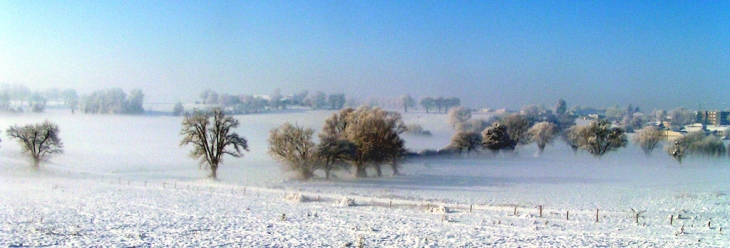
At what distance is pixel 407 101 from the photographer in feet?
400

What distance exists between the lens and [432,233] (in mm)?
18000

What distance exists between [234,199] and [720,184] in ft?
124

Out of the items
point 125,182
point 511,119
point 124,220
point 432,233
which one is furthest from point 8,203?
point 511,119

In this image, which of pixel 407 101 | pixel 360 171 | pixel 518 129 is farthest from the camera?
pixel 407 101

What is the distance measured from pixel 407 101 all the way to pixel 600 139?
5718cm

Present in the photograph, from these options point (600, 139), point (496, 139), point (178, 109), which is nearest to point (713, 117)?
point (600, 139)

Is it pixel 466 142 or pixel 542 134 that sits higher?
pixel 542 134

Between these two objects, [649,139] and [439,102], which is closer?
[649,139]

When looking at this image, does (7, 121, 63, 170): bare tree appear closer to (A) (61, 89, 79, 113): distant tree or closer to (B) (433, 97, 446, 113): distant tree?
(A) (61, 89, 79, 113): distant tree

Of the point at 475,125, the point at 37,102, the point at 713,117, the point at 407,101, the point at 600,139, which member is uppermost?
the point at 407,101

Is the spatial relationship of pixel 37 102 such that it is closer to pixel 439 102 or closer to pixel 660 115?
pixel 439 102

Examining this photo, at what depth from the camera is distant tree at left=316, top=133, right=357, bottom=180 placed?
42.6 meters

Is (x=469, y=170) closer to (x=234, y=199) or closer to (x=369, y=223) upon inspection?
(x=234, y=199)

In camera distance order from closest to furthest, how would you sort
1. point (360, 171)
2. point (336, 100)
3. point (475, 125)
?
point (360, 171) → point (475, 125) → point (336, 100)
